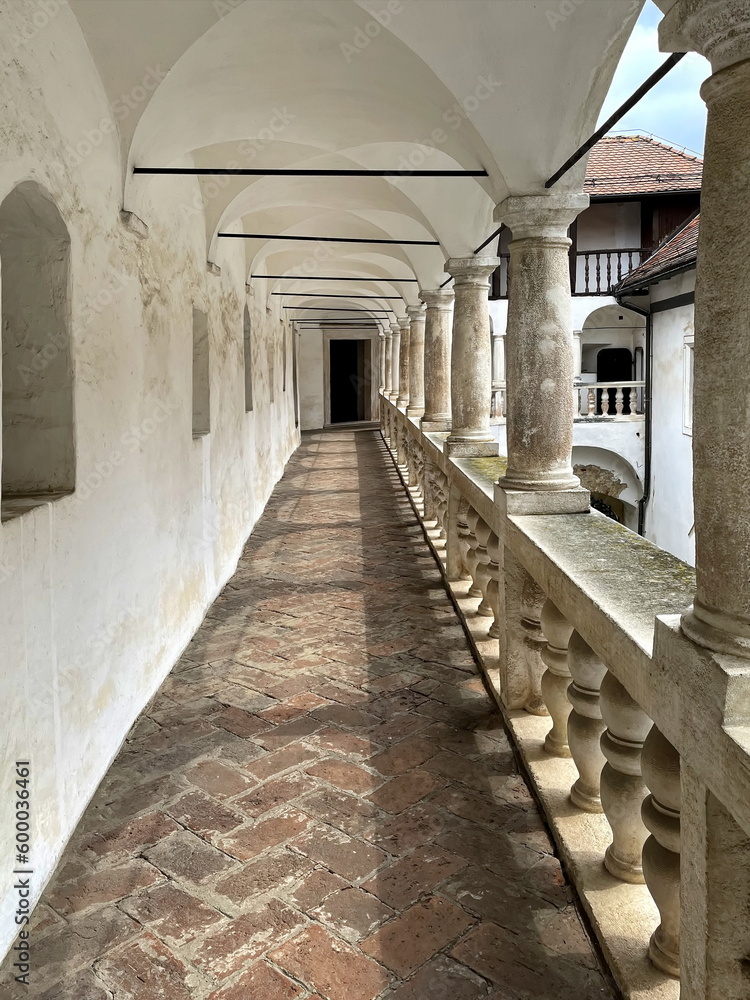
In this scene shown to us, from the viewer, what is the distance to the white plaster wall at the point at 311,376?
95.3 ft

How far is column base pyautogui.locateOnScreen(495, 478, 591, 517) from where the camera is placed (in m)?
4.45

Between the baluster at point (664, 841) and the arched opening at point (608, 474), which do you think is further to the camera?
the arched opening at point (608, 474)

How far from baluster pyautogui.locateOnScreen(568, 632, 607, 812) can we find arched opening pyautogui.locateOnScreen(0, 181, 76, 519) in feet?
7.59

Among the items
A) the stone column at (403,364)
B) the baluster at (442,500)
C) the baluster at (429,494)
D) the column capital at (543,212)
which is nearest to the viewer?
the column capital at (543,212)

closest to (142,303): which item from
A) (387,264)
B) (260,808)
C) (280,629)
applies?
(280,629)

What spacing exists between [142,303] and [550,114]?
2564mm

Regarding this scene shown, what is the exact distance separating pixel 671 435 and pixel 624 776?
50.4 feet

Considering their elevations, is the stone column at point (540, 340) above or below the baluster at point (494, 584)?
above

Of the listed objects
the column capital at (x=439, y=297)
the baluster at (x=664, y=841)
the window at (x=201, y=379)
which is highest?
→ the column capital at (x=439, y=297)

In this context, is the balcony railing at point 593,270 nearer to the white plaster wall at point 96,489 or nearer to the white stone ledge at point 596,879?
the white plaster wall at point 96,489

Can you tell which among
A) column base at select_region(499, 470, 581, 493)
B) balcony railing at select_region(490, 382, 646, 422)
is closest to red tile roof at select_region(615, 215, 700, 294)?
balcony railing at select_region(490, 382, 646, 422)

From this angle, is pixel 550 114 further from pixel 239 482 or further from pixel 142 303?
pixel 239 482

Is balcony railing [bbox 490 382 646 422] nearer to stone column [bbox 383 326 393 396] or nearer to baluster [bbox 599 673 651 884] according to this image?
stone column [bbox 383 326 393 396]


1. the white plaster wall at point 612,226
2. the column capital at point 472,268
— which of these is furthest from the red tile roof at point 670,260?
the column capital at point 472,268
